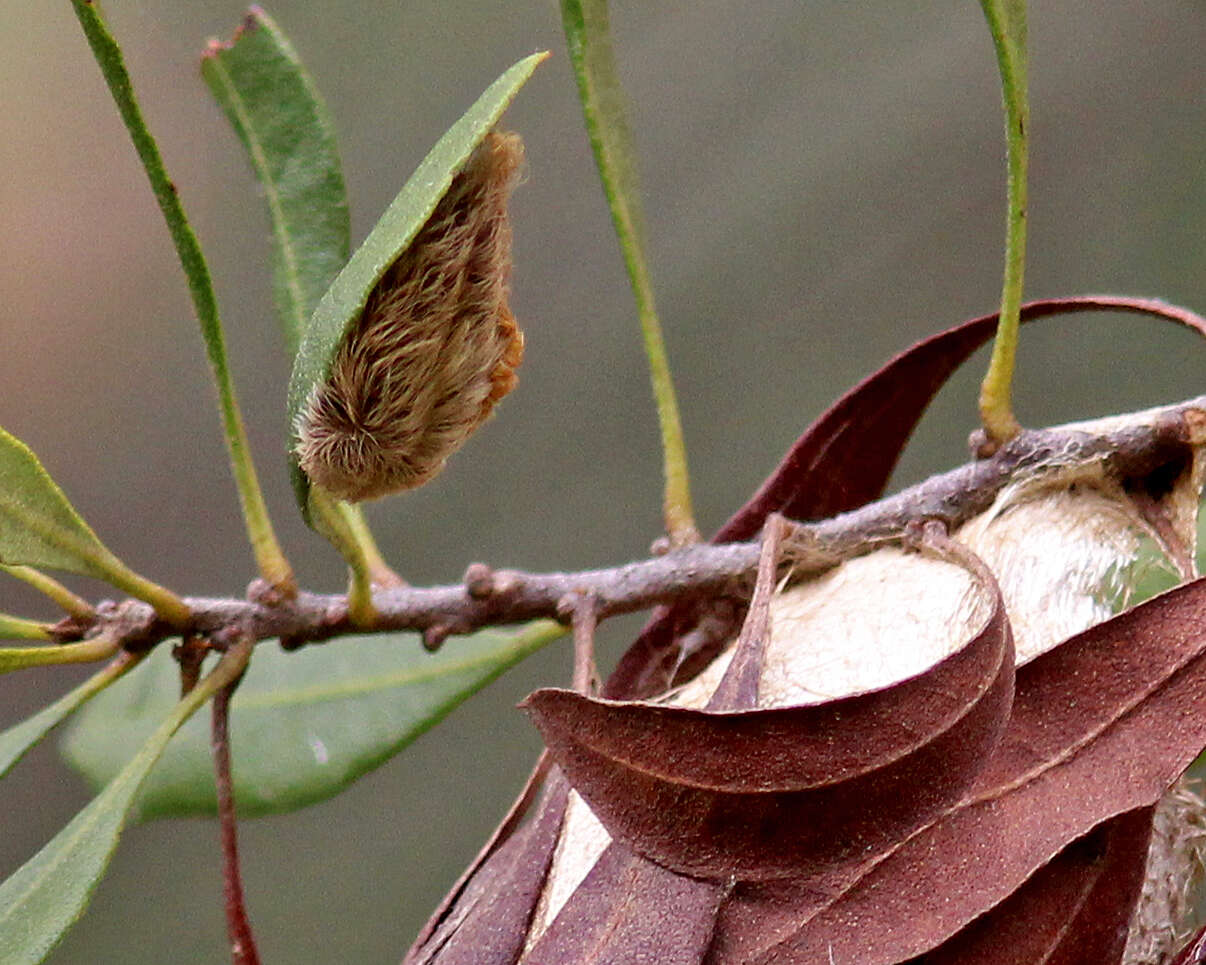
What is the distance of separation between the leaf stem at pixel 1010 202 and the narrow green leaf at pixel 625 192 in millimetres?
146

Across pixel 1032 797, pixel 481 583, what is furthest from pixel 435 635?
pixel 1032 797

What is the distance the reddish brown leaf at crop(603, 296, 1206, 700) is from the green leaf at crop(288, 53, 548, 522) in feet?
0.80

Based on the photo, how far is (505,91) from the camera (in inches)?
14.4

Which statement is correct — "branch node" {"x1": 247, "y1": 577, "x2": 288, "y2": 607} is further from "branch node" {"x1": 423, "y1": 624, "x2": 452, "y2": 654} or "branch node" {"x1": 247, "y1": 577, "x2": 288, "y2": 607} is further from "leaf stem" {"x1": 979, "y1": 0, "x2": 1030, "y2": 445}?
"leaf stem" {"x1": 979, "y1": 0, "x2": 1030, "y2": 445}

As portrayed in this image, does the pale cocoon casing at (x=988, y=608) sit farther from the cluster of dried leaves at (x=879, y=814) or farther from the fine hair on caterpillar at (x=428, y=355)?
the fine hair on caterpillar at (x=428, y=355)

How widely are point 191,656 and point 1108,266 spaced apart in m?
1.26

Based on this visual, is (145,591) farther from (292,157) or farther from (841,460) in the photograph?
(841,460)

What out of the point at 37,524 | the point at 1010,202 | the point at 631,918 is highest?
the point at 37,524

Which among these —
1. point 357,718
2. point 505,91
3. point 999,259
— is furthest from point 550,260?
point 505,91

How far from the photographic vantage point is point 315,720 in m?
0.77

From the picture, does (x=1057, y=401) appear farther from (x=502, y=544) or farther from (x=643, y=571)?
(x=643, y=571)

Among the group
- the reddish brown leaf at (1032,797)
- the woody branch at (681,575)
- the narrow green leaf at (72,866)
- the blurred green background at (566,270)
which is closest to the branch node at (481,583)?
the woody branch at (681,575)

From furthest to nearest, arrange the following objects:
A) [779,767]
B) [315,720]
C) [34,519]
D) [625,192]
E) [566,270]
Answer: [566,270] < [315,720] < [625,192] < [34,519] < [779,767]

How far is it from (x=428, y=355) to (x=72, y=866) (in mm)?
260
